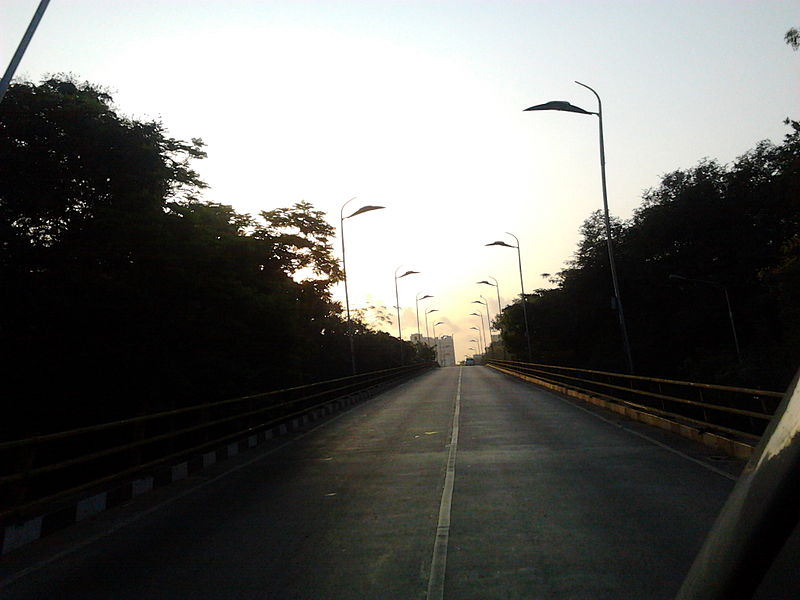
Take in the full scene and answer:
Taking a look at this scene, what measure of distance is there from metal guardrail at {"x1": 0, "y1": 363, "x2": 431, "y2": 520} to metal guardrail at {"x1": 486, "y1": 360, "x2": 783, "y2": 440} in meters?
8.60

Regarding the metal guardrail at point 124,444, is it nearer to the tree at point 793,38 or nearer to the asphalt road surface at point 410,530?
the asphalt road surface at point 410,530

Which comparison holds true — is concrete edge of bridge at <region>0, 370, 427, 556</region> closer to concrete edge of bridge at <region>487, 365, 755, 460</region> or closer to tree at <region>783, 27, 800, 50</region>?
concrete edge of bridge at <region>487, 365, 755, 460</region>

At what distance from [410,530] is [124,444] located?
5302mm

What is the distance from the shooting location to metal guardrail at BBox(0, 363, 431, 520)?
740 centimetres

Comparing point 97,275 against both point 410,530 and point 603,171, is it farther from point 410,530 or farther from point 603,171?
point 603,171

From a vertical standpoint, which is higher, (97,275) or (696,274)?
(696,274)

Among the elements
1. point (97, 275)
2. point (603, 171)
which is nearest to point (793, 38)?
point (603, 171)

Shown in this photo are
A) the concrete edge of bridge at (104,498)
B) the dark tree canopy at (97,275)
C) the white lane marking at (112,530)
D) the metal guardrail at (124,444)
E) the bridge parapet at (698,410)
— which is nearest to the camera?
the white lane marking at (112,530)

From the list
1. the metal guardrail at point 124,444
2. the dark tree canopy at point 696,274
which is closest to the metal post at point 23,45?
the metal guardrail at point 124,444

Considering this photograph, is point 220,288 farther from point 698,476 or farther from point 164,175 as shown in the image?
point 698,476

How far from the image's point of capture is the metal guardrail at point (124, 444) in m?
7.40

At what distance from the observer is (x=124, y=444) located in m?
9.81

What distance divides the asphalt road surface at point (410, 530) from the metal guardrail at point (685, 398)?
0.86 metres

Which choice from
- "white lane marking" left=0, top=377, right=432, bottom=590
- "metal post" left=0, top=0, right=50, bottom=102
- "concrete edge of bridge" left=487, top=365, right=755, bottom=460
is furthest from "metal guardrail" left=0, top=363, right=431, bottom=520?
"concrete edge of bridge" left=487, top=365, right=755, bottom=460
